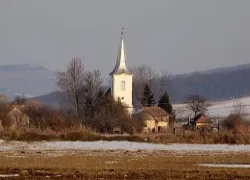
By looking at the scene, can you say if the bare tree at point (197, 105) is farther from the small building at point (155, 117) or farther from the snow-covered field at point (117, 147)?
the snow-covered field at point (117, 147)

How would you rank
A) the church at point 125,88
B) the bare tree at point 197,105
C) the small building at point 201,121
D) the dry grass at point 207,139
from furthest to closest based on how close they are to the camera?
the bare tree at point 197,105, the small building at point 201,121, the church at point 125,88, the dry grass at point 207,139

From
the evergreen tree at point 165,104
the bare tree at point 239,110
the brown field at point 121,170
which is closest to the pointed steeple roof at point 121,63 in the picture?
the evergreen tree at point 165,104

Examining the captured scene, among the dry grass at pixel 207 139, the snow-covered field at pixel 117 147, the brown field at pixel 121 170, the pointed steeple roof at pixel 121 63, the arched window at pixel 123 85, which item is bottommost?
Answer: the brown field at pixel 121 170

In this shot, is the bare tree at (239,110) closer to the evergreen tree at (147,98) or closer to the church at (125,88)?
the evergreen tree at (147,98)

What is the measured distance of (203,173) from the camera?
28.2 m

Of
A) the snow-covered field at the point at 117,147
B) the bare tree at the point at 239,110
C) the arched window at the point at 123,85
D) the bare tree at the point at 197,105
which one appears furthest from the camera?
the bare tree at the point at 197,105

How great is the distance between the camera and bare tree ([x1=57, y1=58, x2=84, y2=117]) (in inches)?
4338

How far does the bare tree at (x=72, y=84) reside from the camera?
362 feet

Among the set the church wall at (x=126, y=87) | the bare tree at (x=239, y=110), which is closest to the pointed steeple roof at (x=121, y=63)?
the church wall at (x=126, y=87)

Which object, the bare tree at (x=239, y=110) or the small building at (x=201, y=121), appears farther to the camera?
the bare tree at (x=239, y=110)

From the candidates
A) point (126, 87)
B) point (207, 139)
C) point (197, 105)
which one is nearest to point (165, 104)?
point (126, 87)

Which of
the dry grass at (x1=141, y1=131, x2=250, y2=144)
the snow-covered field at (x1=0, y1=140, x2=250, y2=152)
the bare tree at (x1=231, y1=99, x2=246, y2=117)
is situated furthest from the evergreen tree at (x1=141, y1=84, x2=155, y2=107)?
the snow-covered field at (x1=0, y1=140, x2=250, y2=152)

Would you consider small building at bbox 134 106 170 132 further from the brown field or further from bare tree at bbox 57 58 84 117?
the brown field

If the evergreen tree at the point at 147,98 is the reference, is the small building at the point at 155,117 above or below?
below
